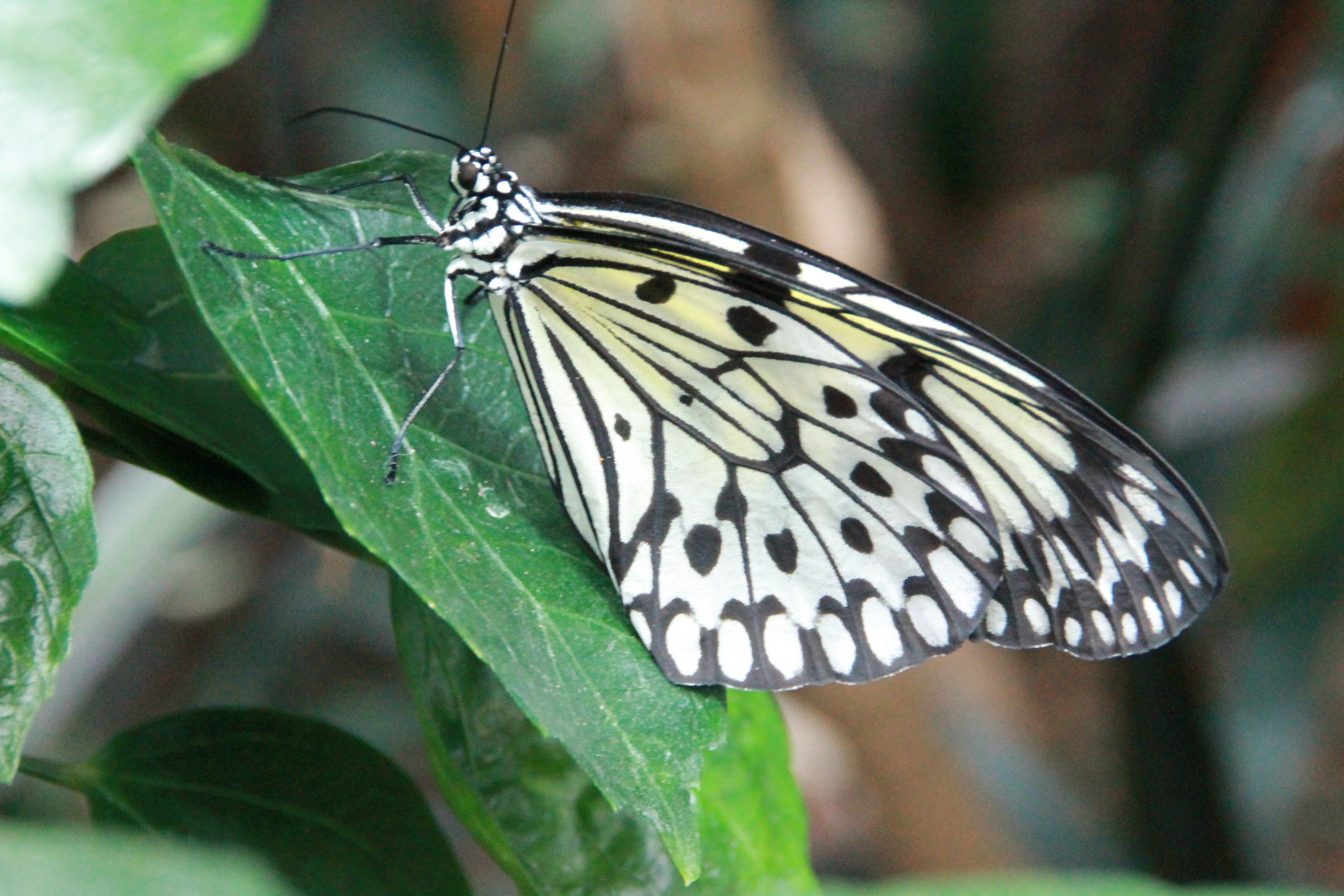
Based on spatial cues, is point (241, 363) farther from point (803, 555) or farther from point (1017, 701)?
point (1017, 701)

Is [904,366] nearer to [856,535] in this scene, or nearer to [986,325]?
[856,535]

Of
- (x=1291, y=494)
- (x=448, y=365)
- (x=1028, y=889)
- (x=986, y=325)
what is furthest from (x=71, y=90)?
(x=986, y=325)

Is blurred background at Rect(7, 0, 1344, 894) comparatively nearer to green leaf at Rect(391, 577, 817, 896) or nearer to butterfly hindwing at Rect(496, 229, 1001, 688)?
butterfly hindwing at Rect(496, 229, 1001, 688)

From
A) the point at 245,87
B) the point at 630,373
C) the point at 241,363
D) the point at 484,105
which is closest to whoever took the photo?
the point at 241,363

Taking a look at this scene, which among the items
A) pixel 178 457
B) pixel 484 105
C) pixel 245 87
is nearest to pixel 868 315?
pixel 178 457

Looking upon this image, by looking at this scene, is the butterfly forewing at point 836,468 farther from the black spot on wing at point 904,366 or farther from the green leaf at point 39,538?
the green leaf at point 39,538

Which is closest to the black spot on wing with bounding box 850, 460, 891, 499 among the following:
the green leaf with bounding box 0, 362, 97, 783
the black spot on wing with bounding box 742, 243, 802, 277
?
the black spot on wing with bounding box 742, 243, 802, 277
